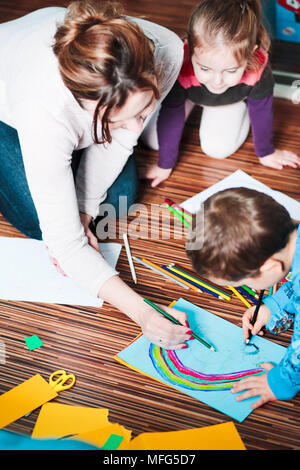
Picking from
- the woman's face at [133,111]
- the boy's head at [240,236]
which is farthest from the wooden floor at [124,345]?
the woman's face at [133,111]

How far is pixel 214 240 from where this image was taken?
0.76 metres

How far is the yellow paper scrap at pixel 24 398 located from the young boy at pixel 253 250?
0.34 meters

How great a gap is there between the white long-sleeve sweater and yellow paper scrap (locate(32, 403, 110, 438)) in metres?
0.23

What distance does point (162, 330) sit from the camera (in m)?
0.91

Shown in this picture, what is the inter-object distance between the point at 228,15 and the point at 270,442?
0.87 m

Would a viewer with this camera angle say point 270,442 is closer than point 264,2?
Yes

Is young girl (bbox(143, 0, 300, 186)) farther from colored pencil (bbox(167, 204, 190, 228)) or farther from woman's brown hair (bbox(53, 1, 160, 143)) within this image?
woman's brown hair (bbox(53, 1, 160, 143))

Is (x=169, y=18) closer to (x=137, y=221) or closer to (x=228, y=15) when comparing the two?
(x=228, y=15)

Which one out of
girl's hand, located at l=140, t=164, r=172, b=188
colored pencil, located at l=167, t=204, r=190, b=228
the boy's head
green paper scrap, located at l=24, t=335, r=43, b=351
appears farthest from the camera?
girl's hand, located at l=140, t=164, r=172, b=188

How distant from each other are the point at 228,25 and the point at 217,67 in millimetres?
90

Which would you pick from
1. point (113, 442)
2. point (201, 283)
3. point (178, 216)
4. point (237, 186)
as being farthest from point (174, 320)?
point (237, 186)

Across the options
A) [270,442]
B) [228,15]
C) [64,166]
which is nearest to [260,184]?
[228,15]

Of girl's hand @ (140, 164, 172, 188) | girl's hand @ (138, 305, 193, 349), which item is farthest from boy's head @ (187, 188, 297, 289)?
girl's hand @ (140, 164, 172, 188)

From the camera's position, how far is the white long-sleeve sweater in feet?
2.97
